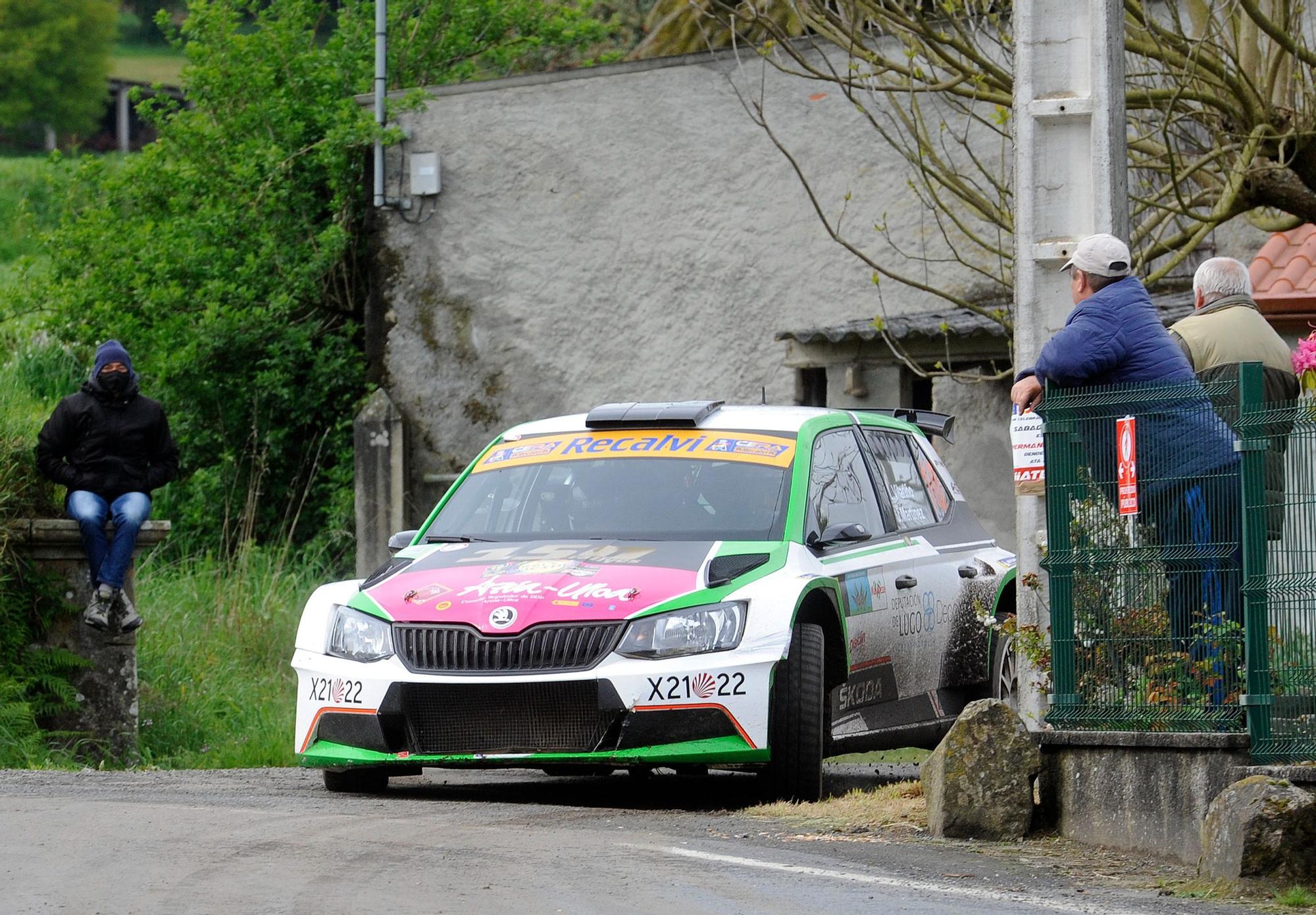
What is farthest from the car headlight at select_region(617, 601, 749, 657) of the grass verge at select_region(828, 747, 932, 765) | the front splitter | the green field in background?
the green field in background

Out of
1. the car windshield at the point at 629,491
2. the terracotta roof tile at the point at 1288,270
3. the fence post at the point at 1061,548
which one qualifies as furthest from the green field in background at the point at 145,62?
the fence post at the point at 1061,548

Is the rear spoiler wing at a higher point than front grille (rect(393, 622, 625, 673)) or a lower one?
higher

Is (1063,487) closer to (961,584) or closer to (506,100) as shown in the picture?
(961,584)

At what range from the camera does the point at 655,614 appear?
315 inches

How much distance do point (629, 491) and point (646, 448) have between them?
0.29 meters

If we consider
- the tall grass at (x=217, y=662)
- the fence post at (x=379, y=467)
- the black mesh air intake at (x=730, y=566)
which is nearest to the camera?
the black mesh air intake at (x=730, y=566)

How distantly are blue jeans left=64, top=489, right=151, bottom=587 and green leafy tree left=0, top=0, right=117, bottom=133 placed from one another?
227ft

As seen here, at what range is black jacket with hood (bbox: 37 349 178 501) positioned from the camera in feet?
39.7

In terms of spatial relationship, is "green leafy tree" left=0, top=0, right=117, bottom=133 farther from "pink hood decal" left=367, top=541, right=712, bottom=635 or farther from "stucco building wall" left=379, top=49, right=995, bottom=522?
"pink hood decal" left=367, top=541, right=712, bottom=635

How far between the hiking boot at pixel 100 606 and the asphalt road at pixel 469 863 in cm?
381

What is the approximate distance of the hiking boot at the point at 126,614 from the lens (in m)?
12.3

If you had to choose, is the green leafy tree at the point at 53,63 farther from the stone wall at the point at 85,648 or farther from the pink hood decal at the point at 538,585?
the pink hood decal at the point at 538,585

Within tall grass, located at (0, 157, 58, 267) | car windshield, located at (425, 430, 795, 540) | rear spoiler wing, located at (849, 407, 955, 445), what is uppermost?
tall grass, located at (0, 157, 58, 267)

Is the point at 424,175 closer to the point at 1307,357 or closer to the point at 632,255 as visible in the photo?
the point at 632,255
